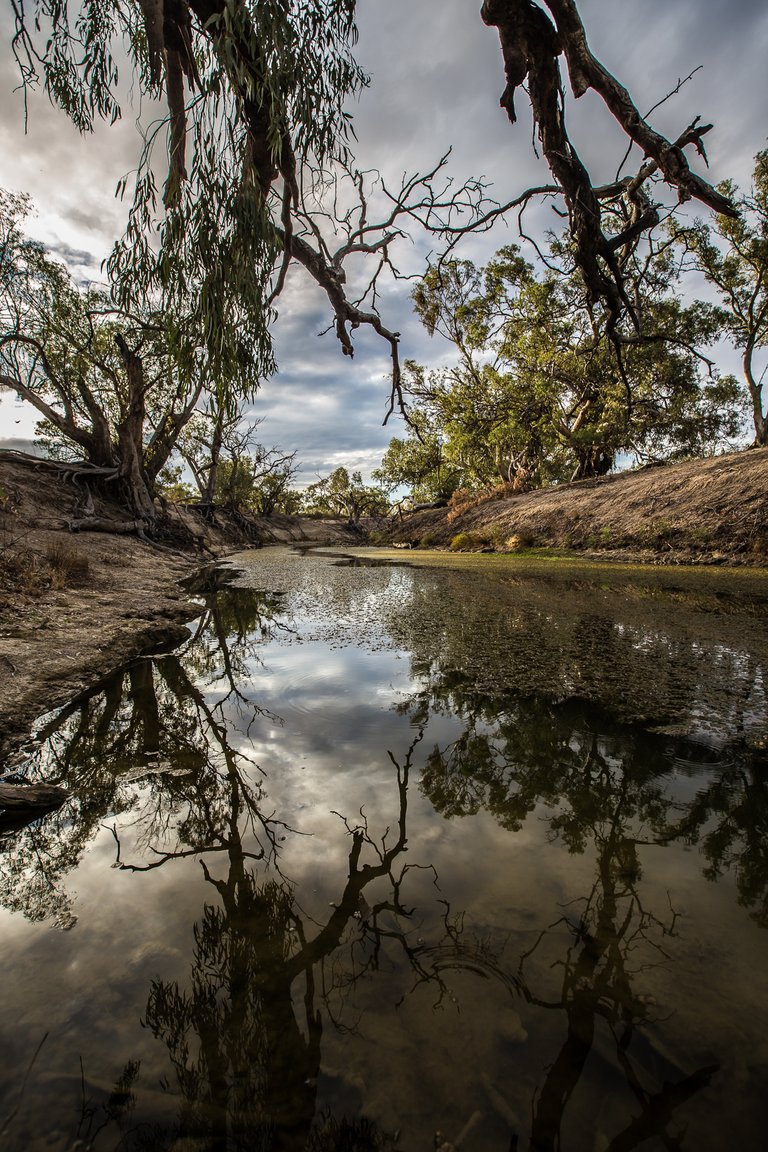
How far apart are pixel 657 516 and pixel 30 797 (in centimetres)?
1115

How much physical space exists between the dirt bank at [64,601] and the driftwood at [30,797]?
48 cm

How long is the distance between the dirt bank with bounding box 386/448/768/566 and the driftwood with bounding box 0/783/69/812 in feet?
31.6

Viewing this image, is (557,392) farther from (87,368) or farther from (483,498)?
(87,368)

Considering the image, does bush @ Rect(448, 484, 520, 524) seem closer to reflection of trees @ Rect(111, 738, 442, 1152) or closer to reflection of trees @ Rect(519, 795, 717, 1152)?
reflection of trees @ Rect(519, 795, 717, 1152)

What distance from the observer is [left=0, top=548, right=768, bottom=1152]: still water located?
0.88 metres

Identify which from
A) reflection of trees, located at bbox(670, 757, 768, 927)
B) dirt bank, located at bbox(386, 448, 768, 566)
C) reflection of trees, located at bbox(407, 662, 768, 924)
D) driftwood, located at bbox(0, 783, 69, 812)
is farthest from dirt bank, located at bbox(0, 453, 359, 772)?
dirt bank, located at bbox(386, 448, 768, 566)

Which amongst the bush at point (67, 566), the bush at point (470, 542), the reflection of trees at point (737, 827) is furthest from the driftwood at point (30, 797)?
the bush at point (470, 542)

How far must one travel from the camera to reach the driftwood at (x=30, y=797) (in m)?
1.85

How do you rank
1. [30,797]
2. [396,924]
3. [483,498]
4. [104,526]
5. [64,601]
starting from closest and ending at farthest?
[396,924]
[30,797]
[64,601]
[104,526]
[483,498]

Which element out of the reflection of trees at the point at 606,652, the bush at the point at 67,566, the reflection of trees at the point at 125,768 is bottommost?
the reflection of trees at the point at 125,768

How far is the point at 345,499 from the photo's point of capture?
43469 millimetres

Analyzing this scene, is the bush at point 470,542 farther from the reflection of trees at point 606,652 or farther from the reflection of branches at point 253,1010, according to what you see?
the reflection of branches at point 253,1010

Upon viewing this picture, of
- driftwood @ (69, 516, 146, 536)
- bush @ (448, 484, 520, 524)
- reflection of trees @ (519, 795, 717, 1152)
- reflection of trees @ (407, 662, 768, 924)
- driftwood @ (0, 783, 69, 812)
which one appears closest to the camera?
reflection of trees @ (519, 795, 717, 1152)

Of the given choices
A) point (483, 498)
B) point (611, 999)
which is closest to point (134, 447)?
point (483, 498)
